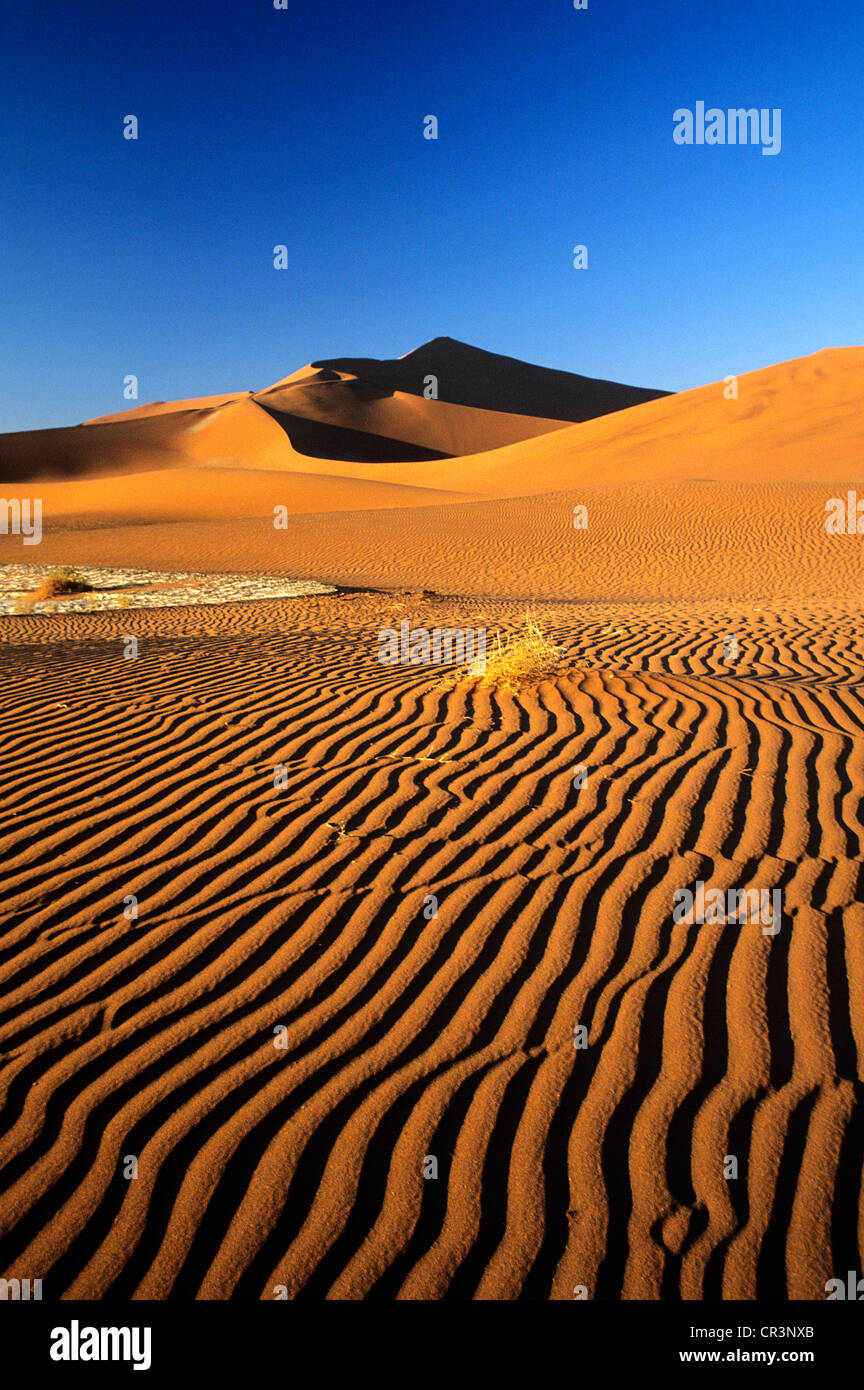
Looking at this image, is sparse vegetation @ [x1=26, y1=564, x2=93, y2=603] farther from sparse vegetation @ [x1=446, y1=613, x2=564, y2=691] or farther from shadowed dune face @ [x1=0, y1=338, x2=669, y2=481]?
shadowed dune face @ [x1=0, y1=338, x2=669, y2=481]

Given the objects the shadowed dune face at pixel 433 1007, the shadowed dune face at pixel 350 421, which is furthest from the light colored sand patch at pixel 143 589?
the shadowed dune face at pixel 350 421

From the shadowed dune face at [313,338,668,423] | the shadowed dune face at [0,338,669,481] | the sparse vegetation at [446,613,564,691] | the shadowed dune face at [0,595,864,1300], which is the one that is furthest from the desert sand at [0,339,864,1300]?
the shadowed dune face at [313,338,668,423]

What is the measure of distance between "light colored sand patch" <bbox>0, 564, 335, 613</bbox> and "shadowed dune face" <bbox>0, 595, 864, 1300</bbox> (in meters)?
9.75

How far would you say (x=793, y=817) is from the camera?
4254 mm

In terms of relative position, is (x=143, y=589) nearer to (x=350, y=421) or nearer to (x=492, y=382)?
(x=350, y=421)

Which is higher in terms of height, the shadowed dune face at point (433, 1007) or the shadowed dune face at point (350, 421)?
the shadowed dune face at point (350, 421)

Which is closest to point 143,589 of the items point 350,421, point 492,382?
point 350,421

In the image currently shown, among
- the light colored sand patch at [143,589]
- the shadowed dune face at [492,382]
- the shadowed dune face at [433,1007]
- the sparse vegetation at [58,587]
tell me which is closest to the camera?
the shadowed dune face at [433,1007]

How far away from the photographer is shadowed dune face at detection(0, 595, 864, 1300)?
2.25m

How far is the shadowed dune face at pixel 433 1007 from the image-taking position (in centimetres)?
225

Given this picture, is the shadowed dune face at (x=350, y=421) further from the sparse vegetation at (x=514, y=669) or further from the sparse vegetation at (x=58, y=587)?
the sparse vegetation at (x=514, y=669)

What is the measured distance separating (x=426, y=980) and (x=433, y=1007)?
15 centimetres

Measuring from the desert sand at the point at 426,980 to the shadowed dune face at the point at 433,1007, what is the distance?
0.01 m
